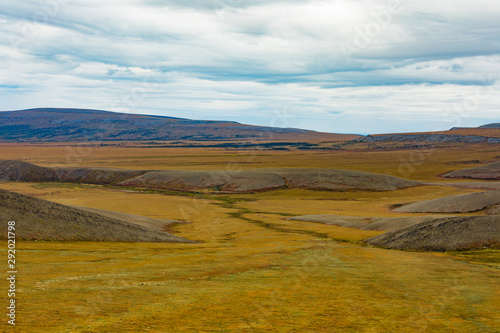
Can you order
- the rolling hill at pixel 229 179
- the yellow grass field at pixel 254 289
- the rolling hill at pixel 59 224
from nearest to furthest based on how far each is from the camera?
the yellow grass field at pixel 254 289 < the rolling hill at pixel 59 224 < the rolling hill at pixel 229 179

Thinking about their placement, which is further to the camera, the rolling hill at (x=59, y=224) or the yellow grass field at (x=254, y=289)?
the rolling hill at (x=59, y=224)

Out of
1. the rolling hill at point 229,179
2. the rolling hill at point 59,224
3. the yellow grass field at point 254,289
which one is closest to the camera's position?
the yellow grass field at point 254,289

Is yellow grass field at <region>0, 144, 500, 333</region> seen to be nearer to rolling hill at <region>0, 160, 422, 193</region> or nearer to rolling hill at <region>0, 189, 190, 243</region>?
rolling hill at <region>0, 189, 190, 243</region>

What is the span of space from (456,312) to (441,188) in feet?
324

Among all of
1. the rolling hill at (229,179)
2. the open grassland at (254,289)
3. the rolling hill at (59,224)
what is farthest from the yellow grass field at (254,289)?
the rolling hill at (229,179)

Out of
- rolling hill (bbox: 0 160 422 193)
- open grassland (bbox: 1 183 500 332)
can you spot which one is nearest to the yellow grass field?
open grassland (bbox: 1 183 500 332)

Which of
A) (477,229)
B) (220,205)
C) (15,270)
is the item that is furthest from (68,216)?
(220,205)

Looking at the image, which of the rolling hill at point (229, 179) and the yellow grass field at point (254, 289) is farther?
the rolling hill at point (229, 179)

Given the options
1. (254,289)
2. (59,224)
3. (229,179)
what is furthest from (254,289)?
(229,179)

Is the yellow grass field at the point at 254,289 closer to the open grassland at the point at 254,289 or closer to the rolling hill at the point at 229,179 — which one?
the open grassland at the point at 254,289

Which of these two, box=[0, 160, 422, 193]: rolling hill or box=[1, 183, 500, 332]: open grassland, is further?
box=[0, 160, 422, 193]: rolling hill

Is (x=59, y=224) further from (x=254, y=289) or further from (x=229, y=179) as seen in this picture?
(x=229, y=179)

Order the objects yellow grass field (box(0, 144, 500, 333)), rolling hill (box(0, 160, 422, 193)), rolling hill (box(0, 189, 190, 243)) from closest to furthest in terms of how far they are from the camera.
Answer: yellow grass field (box(0, 144, 500, 333)) → rolling hill (box(0, 189, 190, 243)) → rolling hill (box(0, 160, 422, 193))

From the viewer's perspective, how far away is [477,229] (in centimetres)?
3881
